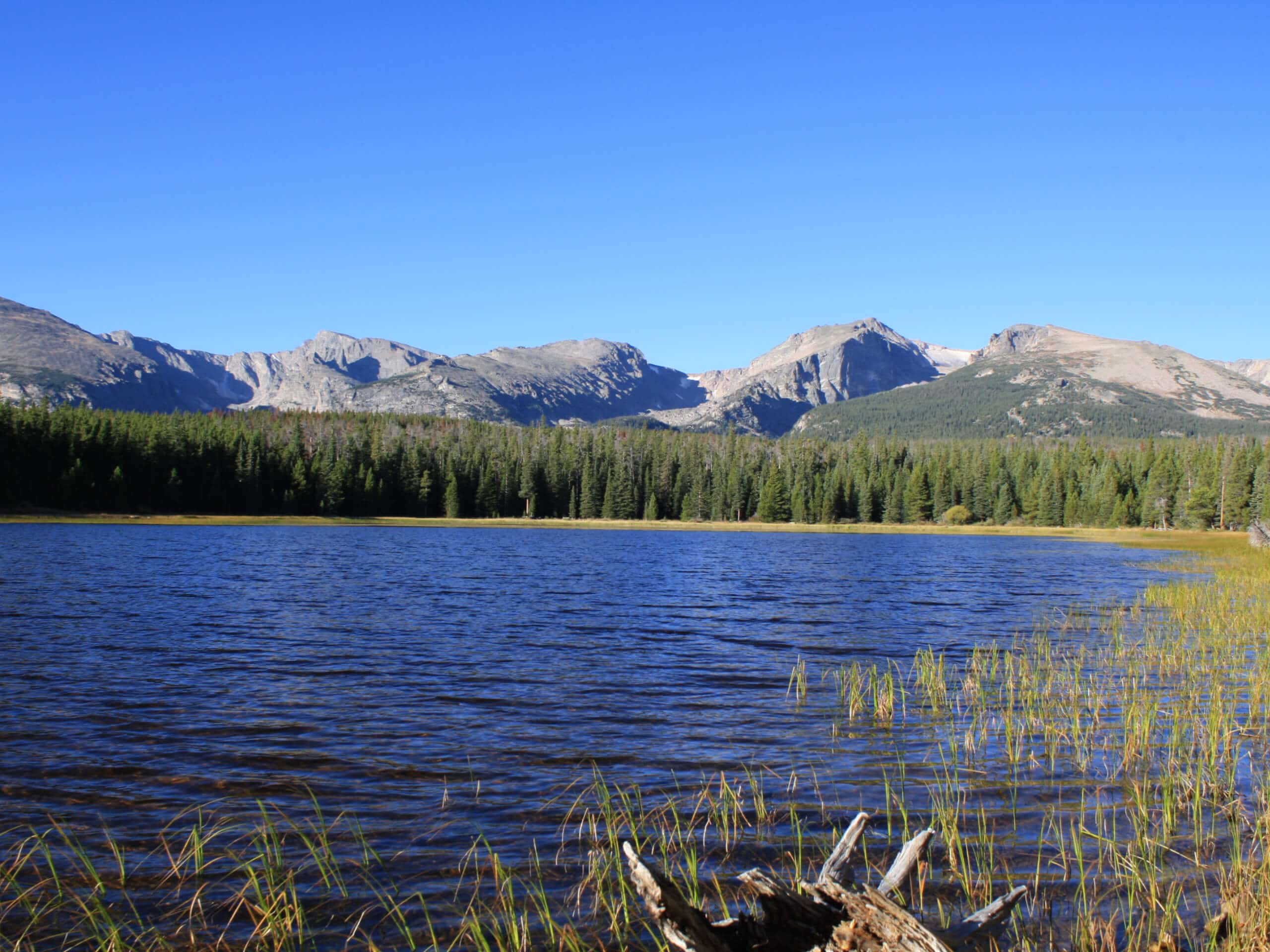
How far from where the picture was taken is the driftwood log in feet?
17.3

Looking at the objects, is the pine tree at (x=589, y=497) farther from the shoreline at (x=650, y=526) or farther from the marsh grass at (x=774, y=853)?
the marsh grass at (x=774, y=853)

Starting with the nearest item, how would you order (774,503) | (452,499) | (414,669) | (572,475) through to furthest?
1. (414,669)
2. (452,499)
3. (774,503)
4. (572,475)

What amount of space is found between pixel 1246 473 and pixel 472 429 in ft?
483

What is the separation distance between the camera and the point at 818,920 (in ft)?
18.9

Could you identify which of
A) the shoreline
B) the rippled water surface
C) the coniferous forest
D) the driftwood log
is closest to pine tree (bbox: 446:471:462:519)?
the coniferous forest

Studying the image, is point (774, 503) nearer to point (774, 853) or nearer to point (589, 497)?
point (589, 497)

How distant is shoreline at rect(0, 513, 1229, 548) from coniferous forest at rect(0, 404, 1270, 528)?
4.38 m

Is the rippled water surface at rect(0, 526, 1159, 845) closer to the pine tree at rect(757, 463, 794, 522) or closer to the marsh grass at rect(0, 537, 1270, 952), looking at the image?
the marsh grass at rect(0, 537, 1270, 952)

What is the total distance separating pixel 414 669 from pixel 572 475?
476 ft

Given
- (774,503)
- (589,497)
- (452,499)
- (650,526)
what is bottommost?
(650,526)

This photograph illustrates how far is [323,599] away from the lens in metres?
36.7

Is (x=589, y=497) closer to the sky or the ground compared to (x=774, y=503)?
closer to the ground

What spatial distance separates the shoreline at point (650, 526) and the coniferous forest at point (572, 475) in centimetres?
438

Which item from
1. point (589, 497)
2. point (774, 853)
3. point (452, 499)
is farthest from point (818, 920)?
point (589, 497)
